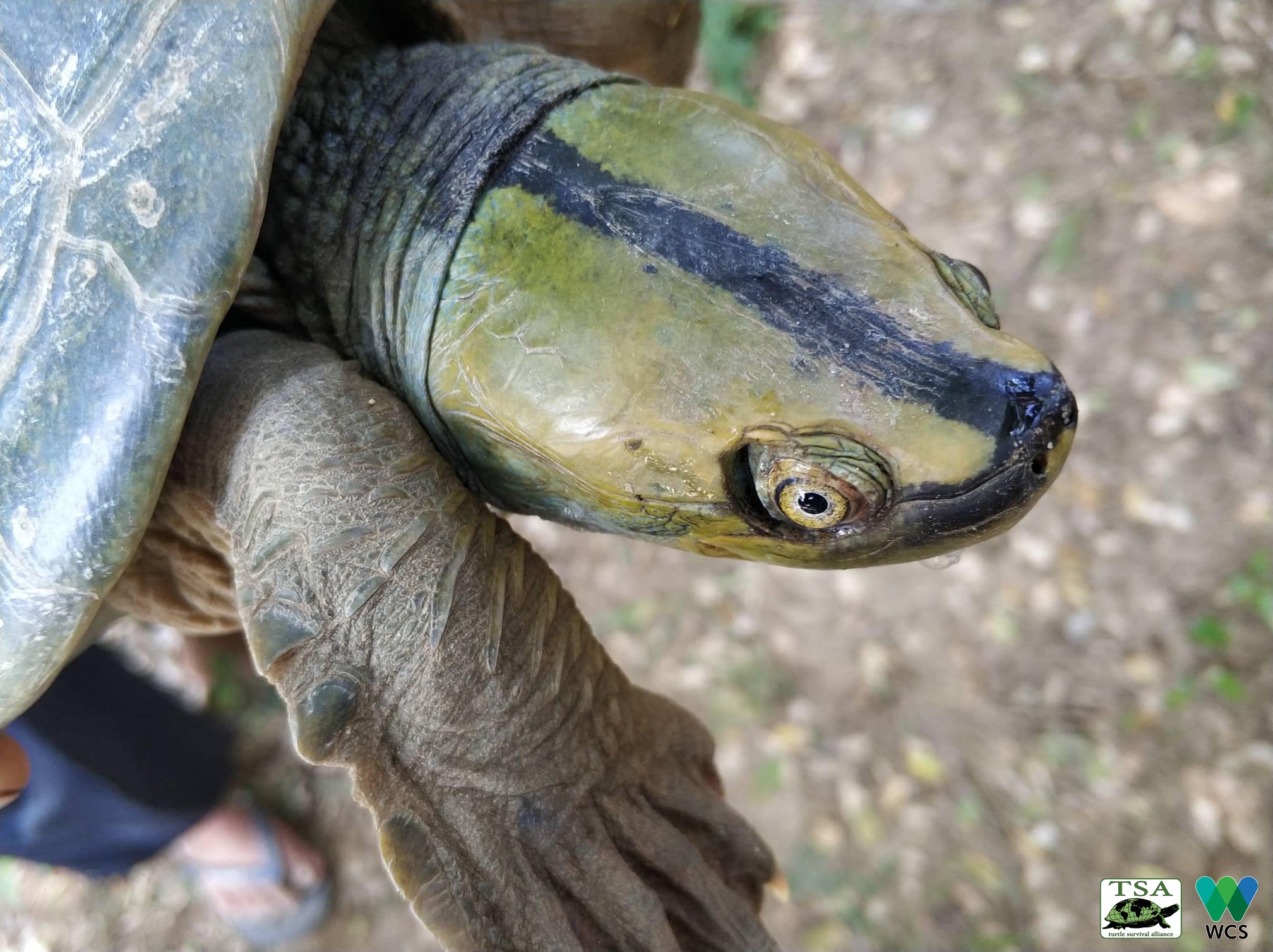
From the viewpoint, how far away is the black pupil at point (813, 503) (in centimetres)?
117

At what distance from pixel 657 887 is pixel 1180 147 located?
10.0 feet

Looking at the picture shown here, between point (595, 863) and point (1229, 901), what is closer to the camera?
point (595, 863)

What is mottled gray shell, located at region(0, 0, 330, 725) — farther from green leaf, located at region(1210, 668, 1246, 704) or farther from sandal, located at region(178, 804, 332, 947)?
green leaf, located at region(1210, 668, 1246, 704)

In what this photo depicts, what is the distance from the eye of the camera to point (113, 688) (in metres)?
2.36

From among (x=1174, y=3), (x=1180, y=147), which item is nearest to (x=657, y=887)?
(x=1180, y=147)

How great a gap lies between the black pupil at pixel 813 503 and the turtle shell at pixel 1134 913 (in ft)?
6.67

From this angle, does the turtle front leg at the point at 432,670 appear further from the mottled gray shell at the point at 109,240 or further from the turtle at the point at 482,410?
the mottled gray shell at the point at 109,240

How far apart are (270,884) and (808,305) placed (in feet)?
8.90

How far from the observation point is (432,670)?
1.21 meters

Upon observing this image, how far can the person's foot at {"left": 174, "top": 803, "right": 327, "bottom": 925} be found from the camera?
9.30ft

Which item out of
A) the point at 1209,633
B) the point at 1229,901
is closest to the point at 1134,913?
the point at 1229,901

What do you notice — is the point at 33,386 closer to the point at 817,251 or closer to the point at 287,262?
the point at 287,262

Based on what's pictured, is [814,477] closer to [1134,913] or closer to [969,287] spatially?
[969,287]

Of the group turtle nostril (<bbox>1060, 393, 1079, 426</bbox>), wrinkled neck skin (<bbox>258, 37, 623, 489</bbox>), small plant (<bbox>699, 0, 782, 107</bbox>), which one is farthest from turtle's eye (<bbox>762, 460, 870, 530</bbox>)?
small plant (<bbox>699, 0, 782, 107</bbox>)
